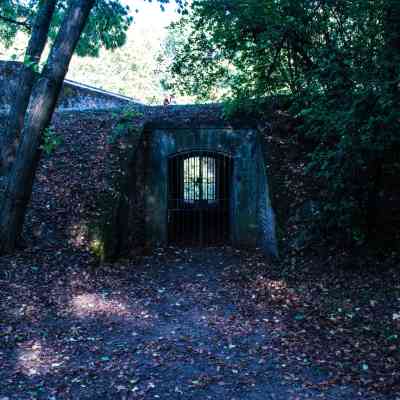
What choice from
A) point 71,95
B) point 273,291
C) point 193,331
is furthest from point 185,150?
point 71,95

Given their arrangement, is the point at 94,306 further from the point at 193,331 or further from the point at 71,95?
the point at 71,95

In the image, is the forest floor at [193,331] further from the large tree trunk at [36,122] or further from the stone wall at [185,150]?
the stone wall at [185,150]

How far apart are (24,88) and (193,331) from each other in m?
6.21

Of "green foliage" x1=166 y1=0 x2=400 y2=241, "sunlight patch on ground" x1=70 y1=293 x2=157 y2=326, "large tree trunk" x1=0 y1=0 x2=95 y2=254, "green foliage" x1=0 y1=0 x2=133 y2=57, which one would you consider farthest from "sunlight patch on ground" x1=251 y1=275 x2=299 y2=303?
"green foliage" x1=0 y1=0 x2=133 y2=57

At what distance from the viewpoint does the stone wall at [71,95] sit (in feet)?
47.3

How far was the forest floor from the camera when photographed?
4.62m

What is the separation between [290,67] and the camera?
9305mm

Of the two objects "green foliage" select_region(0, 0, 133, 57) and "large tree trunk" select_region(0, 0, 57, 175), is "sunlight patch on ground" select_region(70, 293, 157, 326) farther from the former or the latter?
"green foliage" select_region(0, 0, 133, 57)

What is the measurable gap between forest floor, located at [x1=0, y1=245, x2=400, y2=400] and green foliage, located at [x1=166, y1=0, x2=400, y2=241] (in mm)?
1515

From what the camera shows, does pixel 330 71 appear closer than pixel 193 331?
No

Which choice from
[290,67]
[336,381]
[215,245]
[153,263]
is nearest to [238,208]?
[215,245]

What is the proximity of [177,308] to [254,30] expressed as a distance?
19.9ft

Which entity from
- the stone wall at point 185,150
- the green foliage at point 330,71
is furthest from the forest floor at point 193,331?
the stone wall at point 185,150

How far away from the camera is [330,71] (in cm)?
665
